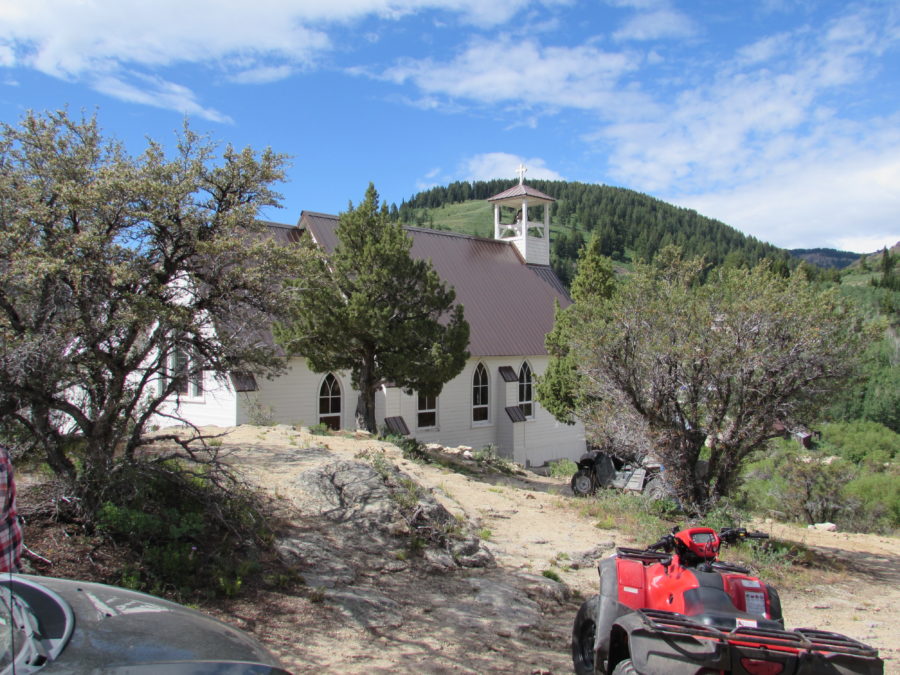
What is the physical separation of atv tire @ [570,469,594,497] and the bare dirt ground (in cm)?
324

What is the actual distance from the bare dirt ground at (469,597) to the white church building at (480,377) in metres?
7.85

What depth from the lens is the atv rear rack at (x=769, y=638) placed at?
3.52m

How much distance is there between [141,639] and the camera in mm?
2779

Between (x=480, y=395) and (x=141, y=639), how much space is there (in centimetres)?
2339

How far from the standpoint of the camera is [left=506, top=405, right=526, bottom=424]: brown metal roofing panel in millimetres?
25750

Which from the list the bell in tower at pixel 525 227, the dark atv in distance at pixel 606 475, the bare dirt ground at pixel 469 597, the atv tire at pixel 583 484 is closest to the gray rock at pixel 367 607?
the bare dirt ground at pixel 469 597

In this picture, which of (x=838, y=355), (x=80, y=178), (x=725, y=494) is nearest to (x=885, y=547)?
(x=725, y=494)

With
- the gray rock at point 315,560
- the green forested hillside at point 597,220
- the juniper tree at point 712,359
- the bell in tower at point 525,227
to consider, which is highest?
the green forested hillside at point 597,220

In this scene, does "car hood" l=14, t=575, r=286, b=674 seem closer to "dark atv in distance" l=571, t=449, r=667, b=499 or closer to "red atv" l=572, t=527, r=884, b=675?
"red atv" l=572, t=527, r=884, b=675

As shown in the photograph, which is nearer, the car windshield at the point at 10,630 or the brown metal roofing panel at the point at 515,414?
the car windshield at the point at 10,630

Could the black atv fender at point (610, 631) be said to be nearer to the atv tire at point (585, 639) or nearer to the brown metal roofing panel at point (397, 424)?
the atv tire at point (585, 639)

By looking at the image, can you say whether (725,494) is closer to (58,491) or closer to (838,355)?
(838,355)

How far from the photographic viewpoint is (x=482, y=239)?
3136 centimetres

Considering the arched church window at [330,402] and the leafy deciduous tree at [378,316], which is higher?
the leafy deciduous tree at [378,316]
